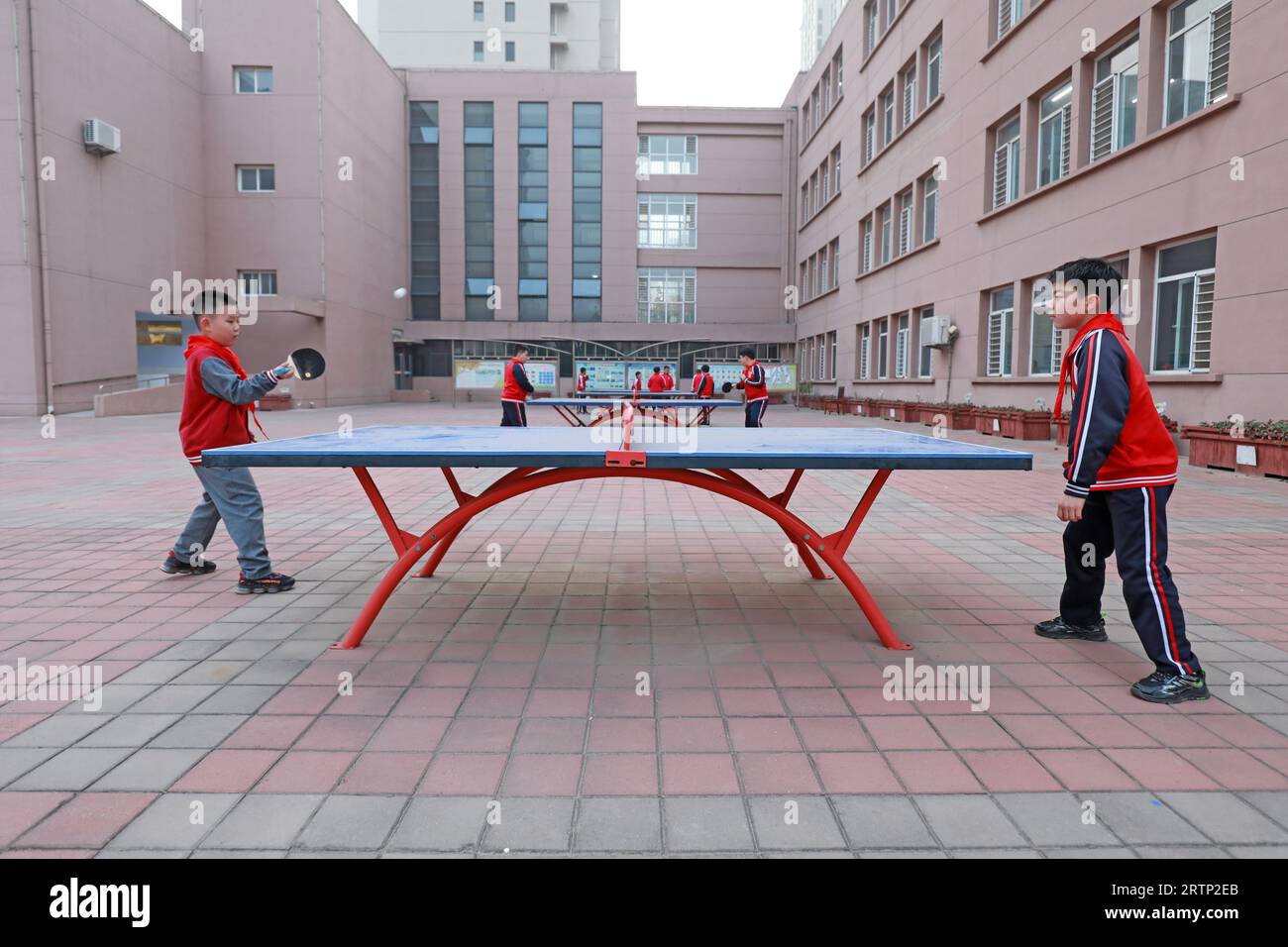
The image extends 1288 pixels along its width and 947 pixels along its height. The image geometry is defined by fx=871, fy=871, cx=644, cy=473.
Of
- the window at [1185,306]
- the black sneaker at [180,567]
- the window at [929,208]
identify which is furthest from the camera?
the window at [929,208]

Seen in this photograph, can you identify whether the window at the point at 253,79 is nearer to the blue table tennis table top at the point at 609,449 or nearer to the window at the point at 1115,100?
the window at the point at 1115,100

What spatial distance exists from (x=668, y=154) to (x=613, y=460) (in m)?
48.5

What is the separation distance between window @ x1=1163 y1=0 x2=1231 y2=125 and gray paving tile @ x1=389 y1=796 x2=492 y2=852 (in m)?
14.3

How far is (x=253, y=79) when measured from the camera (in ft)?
106

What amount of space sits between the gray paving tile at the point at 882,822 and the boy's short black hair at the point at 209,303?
426 centimetres

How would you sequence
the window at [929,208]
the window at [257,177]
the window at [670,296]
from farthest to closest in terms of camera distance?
the window at [670,296]
the window at [257,177]
the window at [929,208]

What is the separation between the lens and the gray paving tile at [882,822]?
2.34 metres

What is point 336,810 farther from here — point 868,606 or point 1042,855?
point 868,606

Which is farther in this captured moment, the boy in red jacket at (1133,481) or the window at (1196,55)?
the window at (1196,55)

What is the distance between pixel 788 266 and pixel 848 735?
47.4 metres

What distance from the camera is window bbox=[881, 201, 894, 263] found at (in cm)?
2767

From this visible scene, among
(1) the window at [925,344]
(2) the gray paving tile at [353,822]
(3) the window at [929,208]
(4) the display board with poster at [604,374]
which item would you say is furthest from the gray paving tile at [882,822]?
(4) the display board with poster at [604,374]

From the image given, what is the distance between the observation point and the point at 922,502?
896cm

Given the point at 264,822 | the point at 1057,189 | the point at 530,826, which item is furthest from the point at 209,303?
the point at 1057,189
